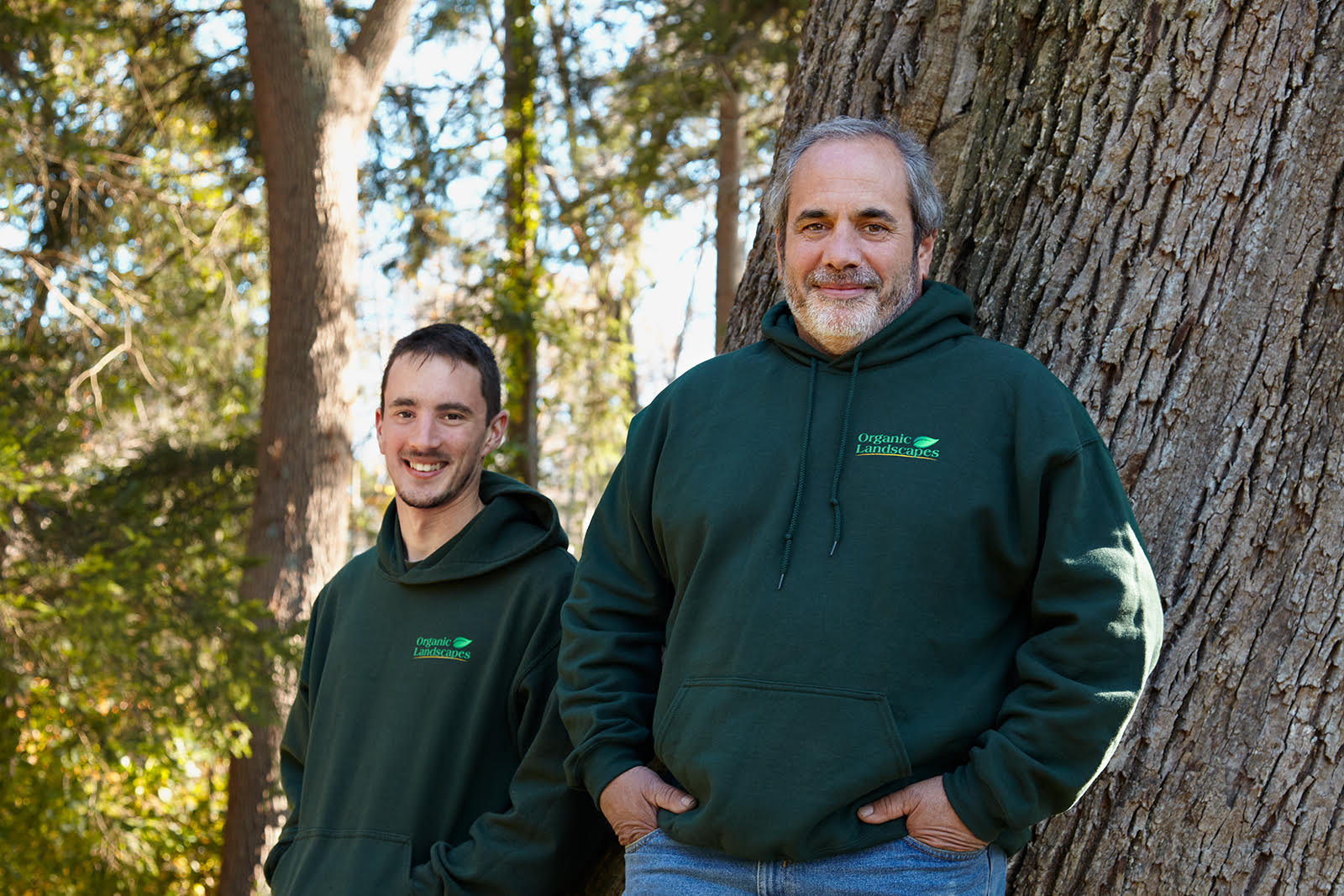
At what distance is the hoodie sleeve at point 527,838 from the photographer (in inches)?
109

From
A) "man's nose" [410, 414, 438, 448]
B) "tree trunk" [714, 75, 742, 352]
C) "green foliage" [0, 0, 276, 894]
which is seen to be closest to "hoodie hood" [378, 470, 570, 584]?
"man's nose" [410, 414, 438, 448]

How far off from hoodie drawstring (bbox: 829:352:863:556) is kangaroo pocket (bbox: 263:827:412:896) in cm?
142

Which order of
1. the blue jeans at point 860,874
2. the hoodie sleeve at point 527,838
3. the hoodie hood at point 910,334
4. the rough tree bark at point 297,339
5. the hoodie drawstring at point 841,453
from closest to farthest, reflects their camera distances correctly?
the blue jeans at point 860,874 < the hoodie drawstring at point 841,453 < the hoodie hood at point 910,334 < the hoodie sleeve at point 527,838 < the rough tree bark at point 297,339

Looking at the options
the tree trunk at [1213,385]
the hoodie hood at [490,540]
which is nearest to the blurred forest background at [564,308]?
the tree trunk at [1213,385]

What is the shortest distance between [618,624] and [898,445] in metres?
0.70

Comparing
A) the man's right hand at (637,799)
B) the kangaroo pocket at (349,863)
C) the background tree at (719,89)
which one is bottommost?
the kangaroo pocket at (349,863)

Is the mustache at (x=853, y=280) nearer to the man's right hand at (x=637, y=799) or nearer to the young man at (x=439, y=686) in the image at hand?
the man's right hand at (x=637, y=799)

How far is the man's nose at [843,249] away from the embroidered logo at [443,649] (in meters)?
1.35

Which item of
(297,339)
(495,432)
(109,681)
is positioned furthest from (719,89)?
(495,432)

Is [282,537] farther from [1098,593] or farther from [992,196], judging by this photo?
[1098,593]

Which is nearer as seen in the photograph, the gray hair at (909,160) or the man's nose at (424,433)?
the gray hair at (909,160)

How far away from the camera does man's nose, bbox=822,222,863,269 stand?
7.68 ft

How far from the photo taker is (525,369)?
10.9 meters

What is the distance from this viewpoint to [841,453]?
7.30 ft
